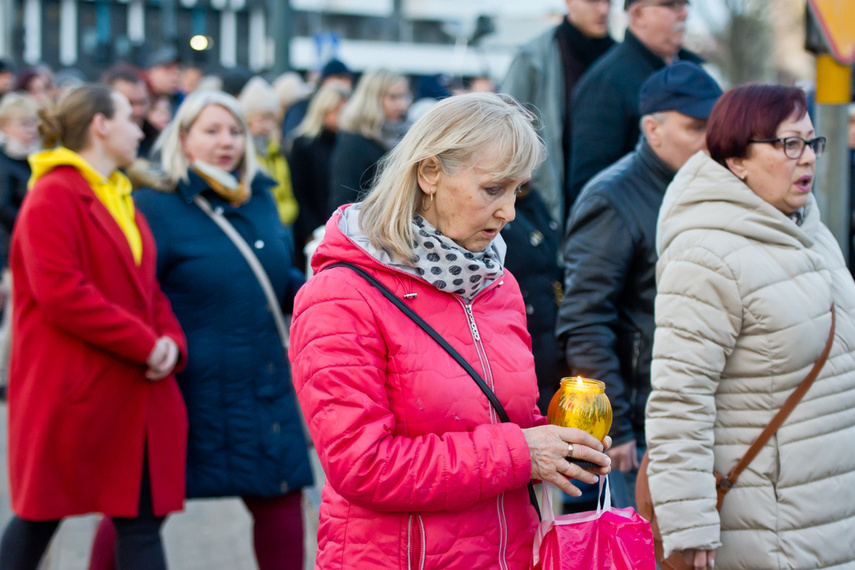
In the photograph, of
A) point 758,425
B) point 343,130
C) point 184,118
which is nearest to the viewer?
point 758,425

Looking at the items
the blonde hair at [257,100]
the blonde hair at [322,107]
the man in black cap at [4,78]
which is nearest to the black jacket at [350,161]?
the blonde hair at [257,100]

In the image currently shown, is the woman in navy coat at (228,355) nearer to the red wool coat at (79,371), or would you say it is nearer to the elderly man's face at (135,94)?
the red wool coat at (79,371)

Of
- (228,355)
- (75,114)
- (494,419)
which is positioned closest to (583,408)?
(494,419)

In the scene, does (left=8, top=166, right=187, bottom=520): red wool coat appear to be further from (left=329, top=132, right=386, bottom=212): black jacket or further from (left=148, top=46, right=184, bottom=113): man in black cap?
(left=148, top=46, right=184, bottom=113): man in black cap

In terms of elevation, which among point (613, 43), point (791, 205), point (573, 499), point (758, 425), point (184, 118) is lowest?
point (573, 499)

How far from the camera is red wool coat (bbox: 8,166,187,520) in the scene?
137 inches

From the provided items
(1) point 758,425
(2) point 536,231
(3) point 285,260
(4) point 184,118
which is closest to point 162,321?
(3) point 285,260

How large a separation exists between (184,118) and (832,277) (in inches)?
101

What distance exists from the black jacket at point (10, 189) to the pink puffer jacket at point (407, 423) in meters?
5.32

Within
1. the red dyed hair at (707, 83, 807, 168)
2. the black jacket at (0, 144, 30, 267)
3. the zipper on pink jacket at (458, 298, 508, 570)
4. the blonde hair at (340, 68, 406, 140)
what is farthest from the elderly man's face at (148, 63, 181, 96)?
the zipper on pink jacket at (458, 298, 508, 570)

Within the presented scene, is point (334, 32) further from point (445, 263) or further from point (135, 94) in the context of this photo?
point (445, 263)

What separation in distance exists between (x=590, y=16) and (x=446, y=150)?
3436mm

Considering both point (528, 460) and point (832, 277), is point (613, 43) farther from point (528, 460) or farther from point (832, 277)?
A: point (528, 460)

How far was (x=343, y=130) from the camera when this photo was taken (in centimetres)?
627
